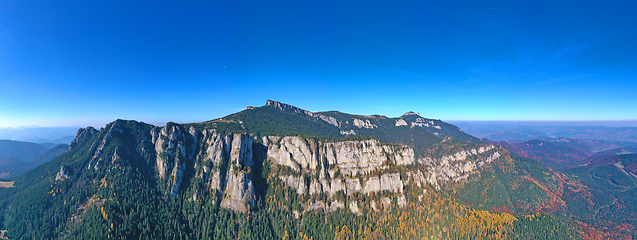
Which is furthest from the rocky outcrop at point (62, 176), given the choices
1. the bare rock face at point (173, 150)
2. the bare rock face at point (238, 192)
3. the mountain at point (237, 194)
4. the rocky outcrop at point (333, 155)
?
the rocky outcrop at point (333, 155)

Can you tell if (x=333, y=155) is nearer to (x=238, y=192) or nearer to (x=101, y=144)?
(x=238, y=192)

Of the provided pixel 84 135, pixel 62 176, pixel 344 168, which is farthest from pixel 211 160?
pixel 84 135

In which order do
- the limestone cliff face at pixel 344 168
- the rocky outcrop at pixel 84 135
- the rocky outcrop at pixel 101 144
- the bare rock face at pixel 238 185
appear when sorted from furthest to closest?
1. the rocky outcrop at pixel 84 135
2. the limestone cliff face at pixel 344 168
3. the rocky outcrop at pixel 101 144
4. the bare rock face at pixel 238 185

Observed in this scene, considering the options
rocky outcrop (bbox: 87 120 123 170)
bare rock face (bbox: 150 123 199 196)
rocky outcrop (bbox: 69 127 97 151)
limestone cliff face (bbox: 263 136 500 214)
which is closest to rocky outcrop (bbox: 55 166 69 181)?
rocky outcrop (bbox: 87 120 123 170)

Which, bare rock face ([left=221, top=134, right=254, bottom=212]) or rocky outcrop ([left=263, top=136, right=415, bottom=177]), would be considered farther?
rocky outcrop ([left=263, top=136, right=415, bottom=177])

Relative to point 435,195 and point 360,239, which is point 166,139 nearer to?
point 360,239

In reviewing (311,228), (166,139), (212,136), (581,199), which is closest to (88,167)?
(166,139)

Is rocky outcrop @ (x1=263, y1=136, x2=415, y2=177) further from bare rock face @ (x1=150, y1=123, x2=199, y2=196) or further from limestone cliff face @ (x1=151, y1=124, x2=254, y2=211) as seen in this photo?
bare rock face @ (x1=150, y1=123, x2=199, y2=196)

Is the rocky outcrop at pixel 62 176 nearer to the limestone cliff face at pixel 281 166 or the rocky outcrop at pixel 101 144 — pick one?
the limestone cliff face at pixel 281 166
